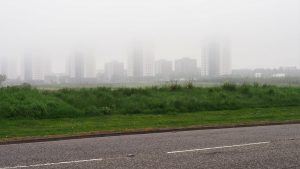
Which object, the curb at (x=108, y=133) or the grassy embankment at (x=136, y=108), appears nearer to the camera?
the curb at (x=108, y=133)

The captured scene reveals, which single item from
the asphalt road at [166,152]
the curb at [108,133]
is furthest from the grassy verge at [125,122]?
the asphalt road at [166,152]

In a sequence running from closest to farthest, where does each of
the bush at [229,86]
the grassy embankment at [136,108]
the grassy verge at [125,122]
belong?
the grassy verge at [125,122], the grassy embankment at [136,108], the bush at [229,86]

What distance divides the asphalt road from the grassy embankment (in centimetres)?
398

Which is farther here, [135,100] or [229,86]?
[229,86]

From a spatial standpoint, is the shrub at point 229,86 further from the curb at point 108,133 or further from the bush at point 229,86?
the curb at point 108,133

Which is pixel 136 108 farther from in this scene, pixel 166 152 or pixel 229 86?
pixel 166 152

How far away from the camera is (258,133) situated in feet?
53.0

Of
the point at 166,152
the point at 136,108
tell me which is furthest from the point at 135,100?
the point at 166,152

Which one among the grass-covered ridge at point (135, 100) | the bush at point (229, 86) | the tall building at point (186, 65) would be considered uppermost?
the tall building at point (186, 65)

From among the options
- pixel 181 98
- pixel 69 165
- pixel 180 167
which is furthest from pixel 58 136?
pixel 181 98

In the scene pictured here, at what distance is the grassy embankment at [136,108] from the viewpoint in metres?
20.3

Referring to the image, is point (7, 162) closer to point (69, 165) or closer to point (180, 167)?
point (69, 165)

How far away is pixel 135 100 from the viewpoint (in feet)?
91.1

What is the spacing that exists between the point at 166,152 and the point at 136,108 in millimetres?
14301
